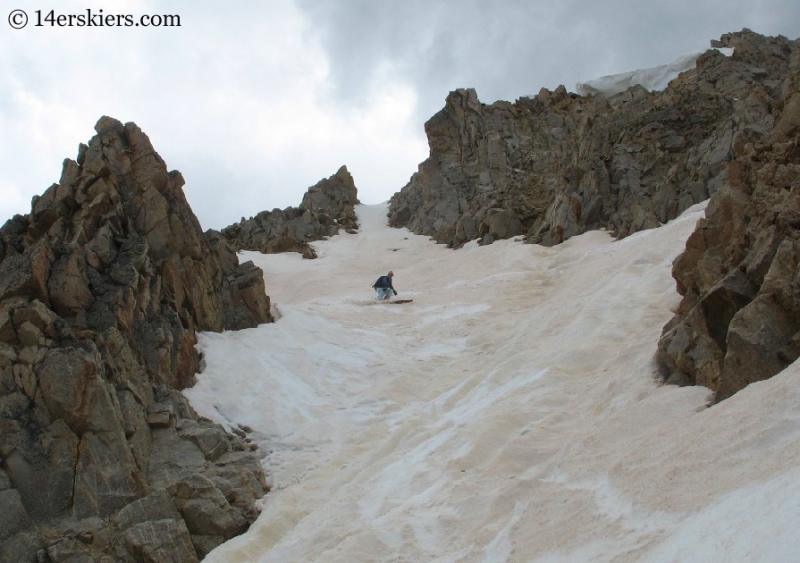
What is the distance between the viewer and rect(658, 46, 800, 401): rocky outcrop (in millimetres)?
7355

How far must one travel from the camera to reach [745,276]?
863cm

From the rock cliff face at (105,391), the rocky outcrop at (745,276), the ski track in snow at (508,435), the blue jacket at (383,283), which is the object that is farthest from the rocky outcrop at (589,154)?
the rock cliff face at (105,391)

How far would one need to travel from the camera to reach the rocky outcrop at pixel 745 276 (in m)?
7.36

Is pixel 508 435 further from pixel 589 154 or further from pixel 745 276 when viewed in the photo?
pixel 589 154

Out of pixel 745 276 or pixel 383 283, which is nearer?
pixel 745 276

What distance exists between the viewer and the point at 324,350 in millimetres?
17062

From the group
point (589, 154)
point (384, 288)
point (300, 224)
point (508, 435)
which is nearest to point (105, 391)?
point (508, 435)

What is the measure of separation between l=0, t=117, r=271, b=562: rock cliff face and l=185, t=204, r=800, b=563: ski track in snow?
74 cm

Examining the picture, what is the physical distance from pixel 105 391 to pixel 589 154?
32734 mm

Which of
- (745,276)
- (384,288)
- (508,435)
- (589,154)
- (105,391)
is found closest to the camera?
(745,276)

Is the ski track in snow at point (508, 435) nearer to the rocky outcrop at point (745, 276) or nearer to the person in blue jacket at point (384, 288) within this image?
the rocky outcrop at point (745, 276)

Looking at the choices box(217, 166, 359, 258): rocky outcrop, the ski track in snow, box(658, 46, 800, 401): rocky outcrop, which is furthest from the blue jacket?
box(217, 166, 359, 258): rocky outcrop

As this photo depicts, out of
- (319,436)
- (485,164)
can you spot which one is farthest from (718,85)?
→ (319,436)

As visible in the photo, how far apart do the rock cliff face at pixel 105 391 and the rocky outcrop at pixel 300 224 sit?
95.0ft
